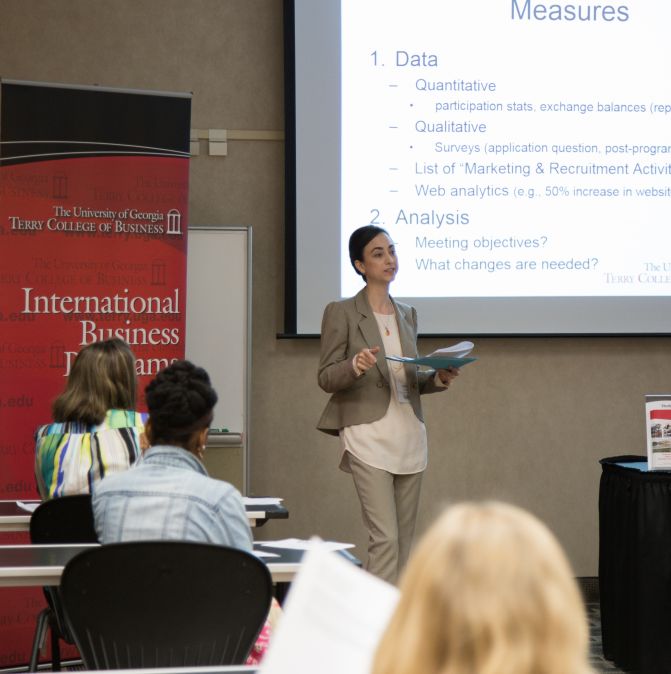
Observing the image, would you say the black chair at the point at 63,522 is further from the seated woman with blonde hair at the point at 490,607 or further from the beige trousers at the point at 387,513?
the seated woman with blonde hair at the point at 490,607

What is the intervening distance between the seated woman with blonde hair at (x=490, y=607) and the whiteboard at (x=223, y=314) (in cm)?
418

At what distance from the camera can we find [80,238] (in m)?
4.54

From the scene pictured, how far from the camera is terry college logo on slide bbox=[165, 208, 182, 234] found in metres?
4.64

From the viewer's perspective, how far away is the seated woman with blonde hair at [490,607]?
0.75 meters

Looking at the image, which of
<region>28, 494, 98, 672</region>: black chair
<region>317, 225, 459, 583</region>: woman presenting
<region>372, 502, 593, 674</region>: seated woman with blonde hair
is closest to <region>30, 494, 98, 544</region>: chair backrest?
<region>28, 494, 98, 672</region>: black chair

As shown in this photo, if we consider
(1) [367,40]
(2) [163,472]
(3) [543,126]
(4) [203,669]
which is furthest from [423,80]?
(4) [203,669]

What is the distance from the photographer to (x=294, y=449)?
5.33 meters

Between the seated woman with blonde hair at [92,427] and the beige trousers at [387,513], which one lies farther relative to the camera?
the beige trousers at [387,513]

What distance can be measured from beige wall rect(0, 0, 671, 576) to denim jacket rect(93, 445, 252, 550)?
10.8 feet

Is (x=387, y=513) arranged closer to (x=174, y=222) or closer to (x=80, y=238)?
(x=174, y=222)

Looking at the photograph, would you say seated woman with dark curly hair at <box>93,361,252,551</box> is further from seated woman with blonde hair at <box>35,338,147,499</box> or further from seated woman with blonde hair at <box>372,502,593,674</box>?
seated woman with blonde hair at <box>372,502,593,674</box>

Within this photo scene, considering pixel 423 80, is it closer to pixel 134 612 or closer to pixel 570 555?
pixel 570 555

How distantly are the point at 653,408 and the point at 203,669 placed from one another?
2.58 meters

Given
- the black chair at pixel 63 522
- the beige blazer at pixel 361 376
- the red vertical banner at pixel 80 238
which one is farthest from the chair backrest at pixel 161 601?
the red vertical banner at pixel 80 238
